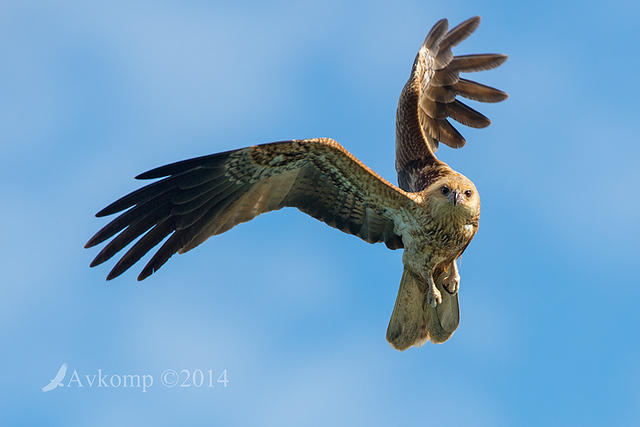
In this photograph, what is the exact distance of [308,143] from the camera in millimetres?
9914

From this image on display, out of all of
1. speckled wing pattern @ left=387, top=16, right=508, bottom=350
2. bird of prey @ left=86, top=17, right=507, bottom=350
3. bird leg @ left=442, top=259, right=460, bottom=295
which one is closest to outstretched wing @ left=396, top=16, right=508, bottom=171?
speckled wing pattern @ left=387, top=16, right=508, bottom=350

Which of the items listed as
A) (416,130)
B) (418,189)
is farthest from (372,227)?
(416,130)

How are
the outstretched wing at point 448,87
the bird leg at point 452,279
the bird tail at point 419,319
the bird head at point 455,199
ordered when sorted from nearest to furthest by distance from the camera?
the bird head at point 455,199 < the bird leg at point 452,279 < the bird tail at point 419,319 < the outstretched wing at point 448,87

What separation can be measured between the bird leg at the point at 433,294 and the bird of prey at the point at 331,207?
11 millimetres

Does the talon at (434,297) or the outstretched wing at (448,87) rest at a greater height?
the outstretched wing at (448,87)

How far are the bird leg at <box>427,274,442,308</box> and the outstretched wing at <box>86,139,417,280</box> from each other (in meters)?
0.79

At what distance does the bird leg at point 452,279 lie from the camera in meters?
10.7

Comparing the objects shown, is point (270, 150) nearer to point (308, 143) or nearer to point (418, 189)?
point (308, 143)

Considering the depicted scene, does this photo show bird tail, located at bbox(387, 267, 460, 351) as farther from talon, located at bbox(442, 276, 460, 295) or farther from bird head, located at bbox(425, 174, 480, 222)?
bird head, located at bbox(425, 174, 480, 222)

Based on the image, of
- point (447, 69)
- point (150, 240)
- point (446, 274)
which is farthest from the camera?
point (447, 69)

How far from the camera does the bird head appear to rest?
1002cm

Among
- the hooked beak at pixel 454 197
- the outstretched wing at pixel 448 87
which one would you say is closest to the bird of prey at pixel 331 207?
the hooked beak at pixel 454 197

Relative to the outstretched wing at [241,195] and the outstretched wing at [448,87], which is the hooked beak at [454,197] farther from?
the outstretched wing at [448,87]

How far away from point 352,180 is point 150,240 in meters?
2.27
